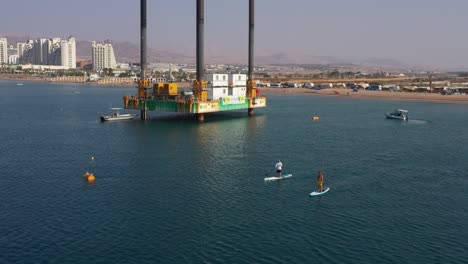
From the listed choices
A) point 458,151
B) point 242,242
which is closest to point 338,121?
point 458,151

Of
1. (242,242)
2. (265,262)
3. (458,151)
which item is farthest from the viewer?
(458,151)

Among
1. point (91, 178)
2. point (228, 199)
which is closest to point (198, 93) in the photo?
point (91, 178)

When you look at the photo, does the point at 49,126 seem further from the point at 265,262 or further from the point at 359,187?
the point at 265,262

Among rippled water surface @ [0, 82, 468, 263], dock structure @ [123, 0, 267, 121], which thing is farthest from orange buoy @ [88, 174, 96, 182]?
dock structure @ [123, 0, 267, 121]

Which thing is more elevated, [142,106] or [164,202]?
[142,106]

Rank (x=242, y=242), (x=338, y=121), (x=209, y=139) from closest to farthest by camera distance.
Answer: (x=242, y=242) → (x=209, y=139) → (x=338, y=121)

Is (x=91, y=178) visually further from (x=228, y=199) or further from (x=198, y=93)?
(x=198, y=93)

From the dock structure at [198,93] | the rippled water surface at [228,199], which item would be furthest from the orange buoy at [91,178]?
the dock structure at [198,93]
